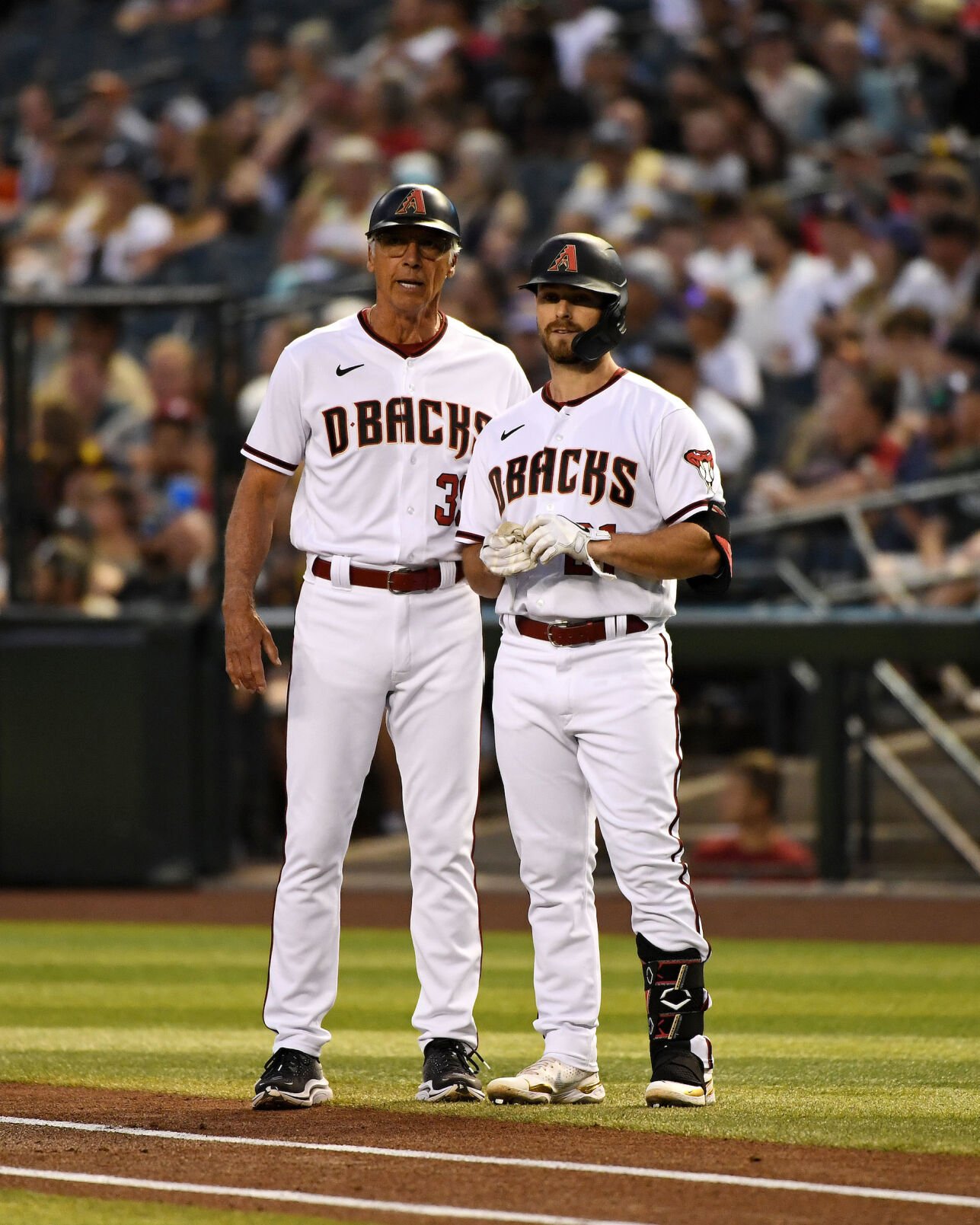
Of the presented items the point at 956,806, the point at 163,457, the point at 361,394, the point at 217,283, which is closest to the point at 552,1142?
the point at 361,394

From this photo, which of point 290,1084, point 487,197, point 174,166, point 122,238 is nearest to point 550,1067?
point 290,1084

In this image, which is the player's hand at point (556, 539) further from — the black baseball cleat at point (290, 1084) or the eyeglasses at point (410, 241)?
the black baseball cleat at point (290, 1084)

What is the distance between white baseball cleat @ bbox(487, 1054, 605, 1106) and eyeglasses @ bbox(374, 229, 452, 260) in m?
1.87

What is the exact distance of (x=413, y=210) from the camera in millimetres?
4785

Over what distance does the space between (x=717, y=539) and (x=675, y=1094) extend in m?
1.22

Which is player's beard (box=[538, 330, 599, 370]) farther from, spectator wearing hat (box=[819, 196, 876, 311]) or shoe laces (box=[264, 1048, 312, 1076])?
spectator wearing hat (box=[819, 196, 876, 311])

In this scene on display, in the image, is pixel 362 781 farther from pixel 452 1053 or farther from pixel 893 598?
pixel 893 598

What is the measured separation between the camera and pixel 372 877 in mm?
9969

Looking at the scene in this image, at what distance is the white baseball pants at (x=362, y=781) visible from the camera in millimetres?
4773

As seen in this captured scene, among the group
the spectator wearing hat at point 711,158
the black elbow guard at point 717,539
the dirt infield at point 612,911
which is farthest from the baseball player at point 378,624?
the spectator wearing hat at point 711,158

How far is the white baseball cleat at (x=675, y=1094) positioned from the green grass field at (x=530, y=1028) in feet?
0.14

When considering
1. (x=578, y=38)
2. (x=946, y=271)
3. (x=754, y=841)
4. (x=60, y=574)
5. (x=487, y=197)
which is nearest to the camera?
(x=754, y=841)

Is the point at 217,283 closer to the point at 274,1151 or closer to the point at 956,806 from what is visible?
the point at 956,806

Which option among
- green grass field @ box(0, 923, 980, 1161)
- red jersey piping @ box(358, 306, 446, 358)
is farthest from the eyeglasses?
green grass field @ box(0, 923, 980, 1161)
